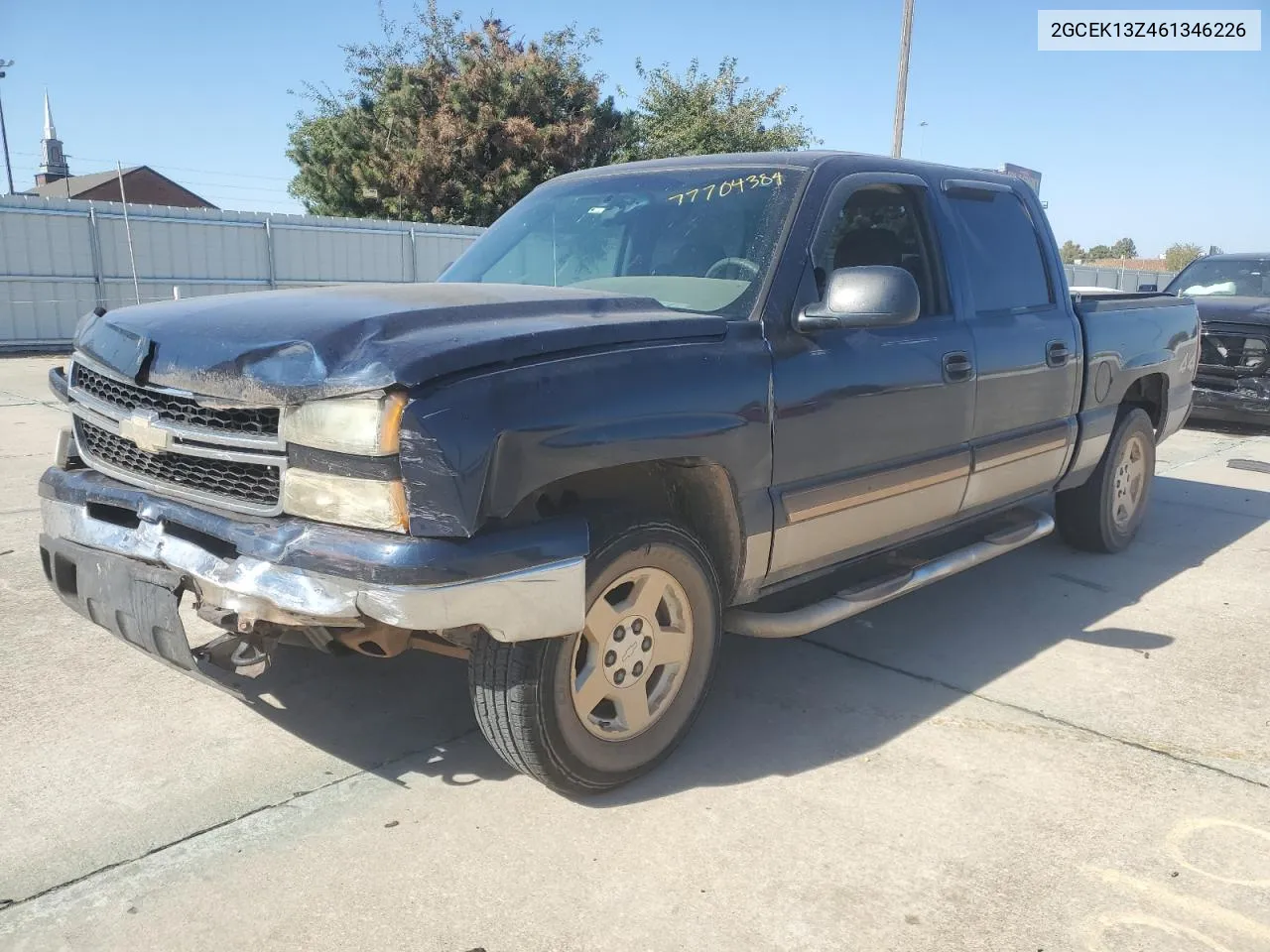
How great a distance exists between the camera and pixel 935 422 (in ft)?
12.9

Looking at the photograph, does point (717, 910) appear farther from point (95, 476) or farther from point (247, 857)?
point (95, 476)

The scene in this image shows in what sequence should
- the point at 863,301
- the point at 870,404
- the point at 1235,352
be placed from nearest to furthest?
→ the point at 863,301
the point at 870,404
the point at 1235,352

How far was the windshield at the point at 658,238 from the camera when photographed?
3455mm

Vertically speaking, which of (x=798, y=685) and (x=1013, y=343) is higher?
(x=1013, y=343)

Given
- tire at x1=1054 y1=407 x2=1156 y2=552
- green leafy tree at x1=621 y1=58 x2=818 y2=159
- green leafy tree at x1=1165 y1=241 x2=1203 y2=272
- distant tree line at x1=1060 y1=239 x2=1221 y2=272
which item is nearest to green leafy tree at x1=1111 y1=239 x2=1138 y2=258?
distant tree line at x1=1060 y1=239 x2=1221 y2=272

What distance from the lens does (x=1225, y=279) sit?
11.6 meters

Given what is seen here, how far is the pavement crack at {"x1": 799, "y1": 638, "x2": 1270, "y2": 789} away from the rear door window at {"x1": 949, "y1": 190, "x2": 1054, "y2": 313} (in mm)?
1521

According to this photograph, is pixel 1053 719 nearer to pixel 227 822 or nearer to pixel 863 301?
pixel 863 301

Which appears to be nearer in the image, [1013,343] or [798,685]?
[798,685]

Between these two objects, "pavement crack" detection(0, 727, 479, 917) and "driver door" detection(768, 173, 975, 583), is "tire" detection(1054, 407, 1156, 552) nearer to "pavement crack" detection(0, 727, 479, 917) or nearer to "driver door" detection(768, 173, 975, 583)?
"driver door" detection(768, 173, 975, 583)

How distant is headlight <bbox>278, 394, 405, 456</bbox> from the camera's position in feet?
7.88

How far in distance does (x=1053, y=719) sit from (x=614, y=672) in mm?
1728

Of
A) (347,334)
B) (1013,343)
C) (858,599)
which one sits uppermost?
(347,334)

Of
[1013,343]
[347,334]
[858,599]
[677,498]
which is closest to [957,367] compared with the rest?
[1013,343]
